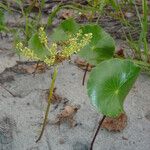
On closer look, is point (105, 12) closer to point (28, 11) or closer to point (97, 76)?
point (28, 11)

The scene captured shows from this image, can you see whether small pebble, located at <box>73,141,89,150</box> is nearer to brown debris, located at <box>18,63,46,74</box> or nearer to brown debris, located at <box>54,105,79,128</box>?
brown debris, located at <box>54,105,79,128</box>

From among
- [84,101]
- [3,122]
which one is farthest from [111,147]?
[3,122]

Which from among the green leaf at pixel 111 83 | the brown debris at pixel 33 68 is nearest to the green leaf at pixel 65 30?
the brown debris at pixel 33 68

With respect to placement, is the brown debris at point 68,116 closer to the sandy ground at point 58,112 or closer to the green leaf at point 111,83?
the sandy ground at point 58,112

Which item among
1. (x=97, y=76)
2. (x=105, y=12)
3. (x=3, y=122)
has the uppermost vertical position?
(x=97, y=76)

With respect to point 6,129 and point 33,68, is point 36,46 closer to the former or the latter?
point 33,68

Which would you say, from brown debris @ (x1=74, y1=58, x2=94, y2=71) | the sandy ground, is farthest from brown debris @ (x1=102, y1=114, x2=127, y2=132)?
brown debris @ (x1=74, y1=58, x2=94, y2=71)
